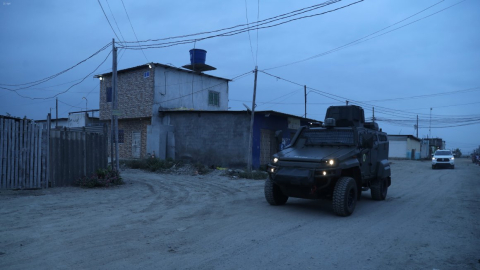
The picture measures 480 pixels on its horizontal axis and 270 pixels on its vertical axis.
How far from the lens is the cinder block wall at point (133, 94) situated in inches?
891

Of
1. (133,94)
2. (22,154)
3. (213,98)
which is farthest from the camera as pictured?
(213,98)

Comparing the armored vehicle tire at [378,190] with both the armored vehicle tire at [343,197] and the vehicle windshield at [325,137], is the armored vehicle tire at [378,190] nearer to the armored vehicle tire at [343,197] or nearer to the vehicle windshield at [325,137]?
the vehicle windshield at [325,137]

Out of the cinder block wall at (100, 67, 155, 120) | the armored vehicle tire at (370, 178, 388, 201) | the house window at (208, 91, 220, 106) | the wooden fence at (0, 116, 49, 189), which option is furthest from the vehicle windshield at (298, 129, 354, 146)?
the house window at (208, 91, 220, 106)

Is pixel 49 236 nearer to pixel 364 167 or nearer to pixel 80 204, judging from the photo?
pixel 80 204

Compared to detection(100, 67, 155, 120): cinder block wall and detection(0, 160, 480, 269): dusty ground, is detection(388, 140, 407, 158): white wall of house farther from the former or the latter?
detection(0, 160, 480, 269): dusty ground

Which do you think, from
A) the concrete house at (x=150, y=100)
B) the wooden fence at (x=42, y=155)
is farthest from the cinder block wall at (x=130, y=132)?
the wooden fence at (x=42, y=155)

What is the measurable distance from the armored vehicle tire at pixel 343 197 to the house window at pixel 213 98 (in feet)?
65.1

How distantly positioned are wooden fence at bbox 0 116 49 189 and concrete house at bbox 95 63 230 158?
32.6 feet

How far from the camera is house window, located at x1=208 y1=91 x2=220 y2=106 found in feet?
87.8

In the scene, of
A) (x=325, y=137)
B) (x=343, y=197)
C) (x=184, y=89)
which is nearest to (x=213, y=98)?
(x=184, y=89)

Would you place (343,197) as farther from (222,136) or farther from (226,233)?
(222,136)

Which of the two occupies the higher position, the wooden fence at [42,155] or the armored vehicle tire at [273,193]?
the wooden fence at [42,155]

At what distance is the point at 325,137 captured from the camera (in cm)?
927

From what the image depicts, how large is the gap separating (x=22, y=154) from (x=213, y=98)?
58.5 feet
